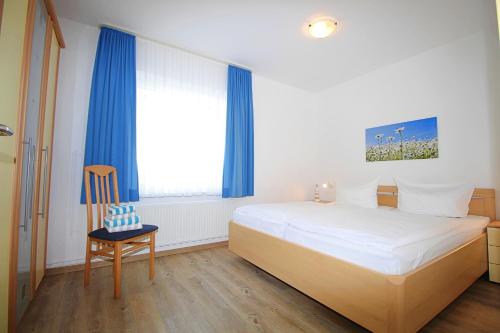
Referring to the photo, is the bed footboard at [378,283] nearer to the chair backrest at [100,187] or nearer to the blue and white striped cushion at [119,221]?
the blue and white striped cushion at [119,221]

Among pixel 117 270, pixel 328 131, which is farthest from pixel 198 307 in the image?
pixel 328 131

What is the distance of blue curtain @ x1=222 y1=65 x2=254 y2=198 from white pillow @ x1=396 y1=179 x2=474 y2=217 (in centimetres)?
203

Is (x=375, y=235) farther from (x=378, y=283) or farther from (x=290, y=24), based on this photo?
(x=290, y=24)

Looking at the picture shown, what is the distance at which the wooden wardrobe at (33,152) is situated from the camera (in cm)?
130

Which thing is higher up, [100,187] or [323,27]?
[323,27]

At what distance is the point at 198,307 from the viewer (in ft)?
5.65

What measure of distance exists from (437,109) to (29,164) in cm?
418

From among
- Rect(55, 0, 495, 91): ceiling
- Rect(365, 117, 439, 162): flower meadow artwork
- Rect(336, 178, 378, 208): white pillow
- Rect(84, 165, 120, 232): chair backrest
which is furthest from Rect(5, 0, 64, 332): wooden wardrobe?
Rect(365, 117, 439, 162): flower meadow artwork

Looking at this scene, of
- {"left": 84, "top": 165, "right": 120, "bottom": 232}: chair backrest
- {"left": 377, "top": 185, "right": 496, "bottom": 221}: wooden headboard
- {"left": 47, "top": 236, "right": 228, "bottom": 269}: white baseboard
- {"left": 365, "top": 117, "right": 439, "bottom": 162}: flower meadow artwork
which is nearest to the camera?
{"left": 84, "top": 165, "right": 120, "bottom": 232}: chair backrest

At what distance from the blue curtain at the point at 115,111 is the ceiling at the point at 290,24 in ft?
0.85

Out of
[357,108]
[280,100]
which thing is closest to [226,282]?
[280,100]

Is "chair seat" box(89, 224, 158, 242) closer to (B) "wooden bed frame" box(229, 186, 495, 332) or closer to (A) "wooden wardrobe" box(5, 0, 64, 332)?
(A) "wooden wardrobe" box(5, 0, 64, 332)

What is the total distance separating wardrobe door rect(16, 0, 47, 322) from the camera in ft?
4.63

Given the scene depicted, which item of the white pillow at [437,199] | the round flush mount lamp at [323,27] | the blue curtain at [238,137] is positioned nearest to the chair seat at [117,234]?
the blue curtain at [238,137]
